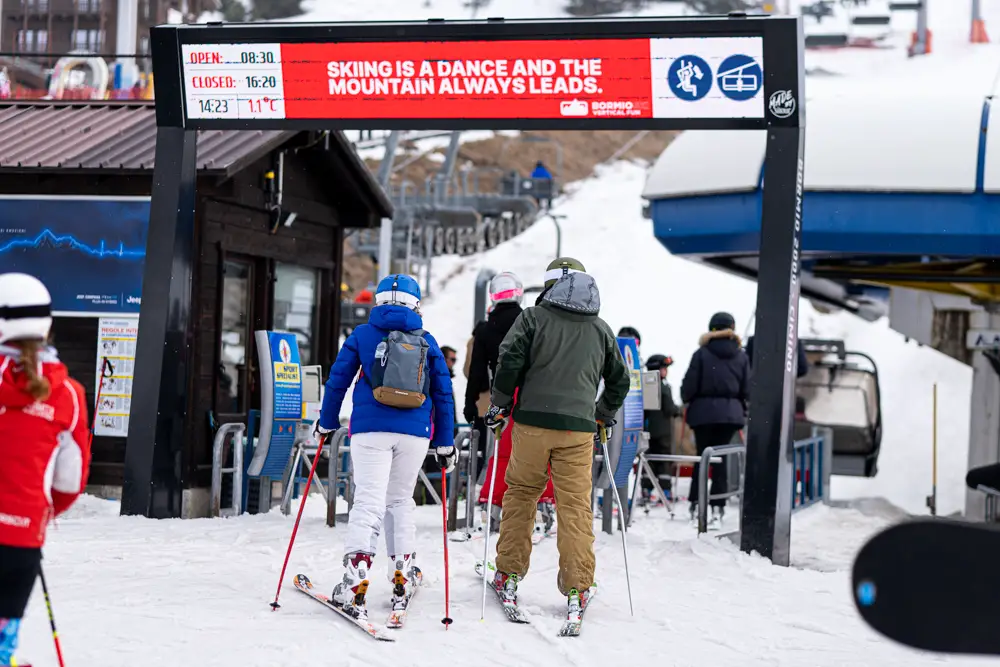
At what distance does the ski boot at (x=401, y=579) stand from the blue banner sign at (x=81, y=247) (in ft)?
19.8

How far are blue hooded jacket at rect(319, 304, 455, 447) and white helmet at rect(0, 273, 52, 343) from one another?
264 centimetres

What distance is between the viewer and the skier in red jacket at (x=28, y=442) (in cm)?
405

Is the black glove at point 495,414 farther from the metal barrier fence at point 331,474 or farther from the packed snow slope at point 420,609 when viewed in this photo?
the metal barrier fence at point 331,474

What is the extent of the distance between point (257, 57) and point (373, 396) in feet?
15.9

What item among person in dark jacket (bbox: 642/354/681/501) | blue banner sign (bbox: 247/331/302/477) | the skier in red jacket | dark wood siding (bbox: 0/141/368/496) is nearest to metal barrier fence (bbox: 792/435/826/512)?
person in dark jacket (bbox: 642/354/681/501)

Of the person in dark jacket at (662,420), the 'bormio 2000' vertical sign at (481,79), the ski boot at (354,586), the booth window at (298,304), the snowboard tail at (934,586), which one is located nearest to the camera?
the snowboard tail at (934,586)

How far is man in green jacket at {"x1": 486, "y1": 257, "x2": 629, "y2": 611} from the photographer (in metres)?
6.95

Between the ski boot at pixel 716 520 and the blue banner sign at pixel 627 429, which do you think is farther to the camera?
the ski boot at pixel 716 520

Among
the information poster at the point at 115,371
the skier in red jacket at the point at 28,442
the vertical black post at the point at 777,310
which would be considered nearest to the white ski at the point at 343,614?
the skier in red jacket at the point at 28,442

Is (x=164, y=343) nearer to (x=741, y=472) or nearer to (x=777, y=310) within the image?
(x=777, y=310)

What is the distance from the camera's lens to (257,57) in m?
10.6

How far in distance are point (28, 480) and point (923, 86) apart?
1062 cm

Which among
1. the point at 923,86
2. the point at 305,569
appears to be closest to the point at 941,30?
the point at 923,86

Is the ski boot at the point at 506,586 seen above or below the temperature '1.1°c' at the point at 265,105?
below
